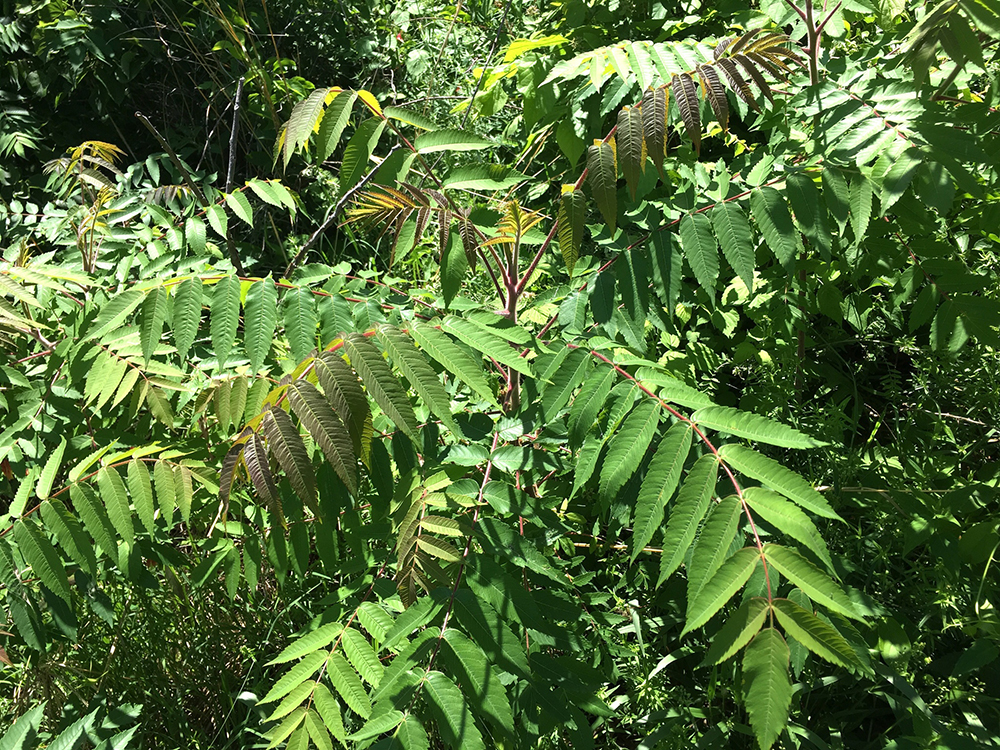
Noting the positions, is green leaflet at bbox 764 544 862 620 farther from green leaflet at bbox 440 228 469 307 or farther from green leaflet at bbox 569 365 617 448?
green leaflet at bbox 440 228 469 307

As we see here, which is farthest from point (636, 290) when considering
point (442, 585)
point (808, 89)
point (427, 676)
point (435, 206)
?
point (427, 676)

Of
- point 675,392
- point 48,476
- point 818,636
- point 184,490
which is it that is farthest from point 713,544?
point 48,476

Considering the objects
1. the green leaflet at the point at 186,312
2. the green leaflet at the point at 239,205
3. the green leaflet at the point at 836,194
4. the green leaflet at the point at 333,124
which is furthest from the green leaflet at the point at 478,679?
the green leaflet at the point at 239,205

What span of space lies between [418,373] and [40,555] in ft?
3.04

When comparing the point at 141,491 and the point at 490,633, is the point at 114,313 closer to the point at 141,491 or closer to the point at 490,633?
the point at 141,491

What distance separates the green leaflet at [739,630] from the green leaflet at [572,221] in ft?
2.31

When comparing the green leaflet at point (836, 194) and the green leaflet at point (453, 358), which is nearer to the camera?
the green leaflet at point (453, 358)

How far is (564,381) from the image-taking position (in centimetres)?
144

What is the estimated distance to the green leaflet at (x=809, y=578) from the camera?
1031mm

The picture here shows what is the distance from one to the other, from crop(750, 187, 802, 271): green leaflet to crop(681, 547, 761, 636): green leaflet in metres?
0.68

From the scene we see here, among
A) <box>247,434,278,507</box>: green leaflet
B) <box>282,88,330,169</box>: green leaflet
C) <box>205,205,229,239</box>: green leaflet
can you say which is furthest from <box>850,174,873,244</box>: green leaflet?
<box>205,205,229,239</box>: green leaflet

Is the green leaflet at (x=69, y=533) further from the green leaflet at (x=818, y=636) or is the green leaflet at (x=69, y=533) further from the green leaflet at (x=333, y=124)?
the green leaflet at (x=818, y=636)

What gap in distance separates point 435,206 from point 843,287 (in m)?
1.71

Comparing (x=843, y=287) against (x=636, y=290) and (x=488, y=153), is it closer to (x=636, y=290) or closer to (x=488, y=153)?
(x=636, y=290)
